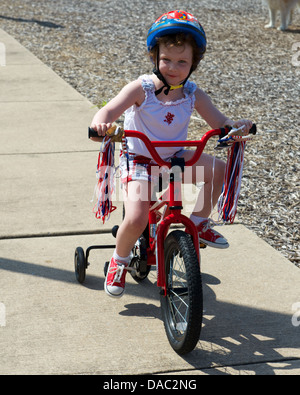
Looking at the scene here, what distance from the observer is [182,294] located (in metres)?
3.32

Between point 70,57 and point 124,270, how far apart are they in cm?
746

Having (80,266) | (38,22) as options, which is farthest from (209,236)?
(38,22)

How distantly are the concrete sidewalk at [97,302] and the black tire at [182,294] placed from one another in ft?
0.33

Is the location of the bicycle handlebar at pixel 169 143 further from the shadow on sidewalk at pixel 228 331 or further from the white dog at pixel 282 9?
the white dog at pixel 282 9

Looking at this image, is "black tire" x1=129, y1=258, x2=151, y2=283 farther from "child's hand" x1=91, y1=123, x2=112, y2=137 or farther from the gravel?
the gravel

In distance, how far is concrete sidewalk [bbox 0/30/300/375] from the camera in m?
Answer: 3.24

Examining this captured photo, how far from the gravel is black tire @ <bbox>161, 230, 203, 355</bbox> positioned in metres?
1.28

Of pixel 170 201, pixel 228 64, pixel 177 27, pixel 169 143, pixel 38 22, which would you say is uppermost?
pixel 177 27

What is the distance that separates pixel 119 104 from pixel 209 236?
917mm

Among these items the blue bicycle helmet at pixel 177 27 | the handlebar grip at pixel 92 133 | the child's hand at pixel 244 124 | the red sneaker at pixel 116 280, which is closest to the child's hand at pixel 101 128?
the handlebar grip at pixel 92 133

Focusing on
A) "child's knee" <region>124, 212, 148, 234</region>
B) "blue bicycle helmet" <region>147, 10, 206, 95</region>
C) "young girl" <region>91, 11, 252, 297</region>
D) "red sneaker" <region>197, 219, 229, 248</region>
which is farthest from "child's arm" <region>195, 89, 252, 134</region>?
"child's knee" <region>124, 212, 148, 234</region>

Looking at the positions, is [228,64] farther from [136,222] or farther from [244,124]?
[136,222]
